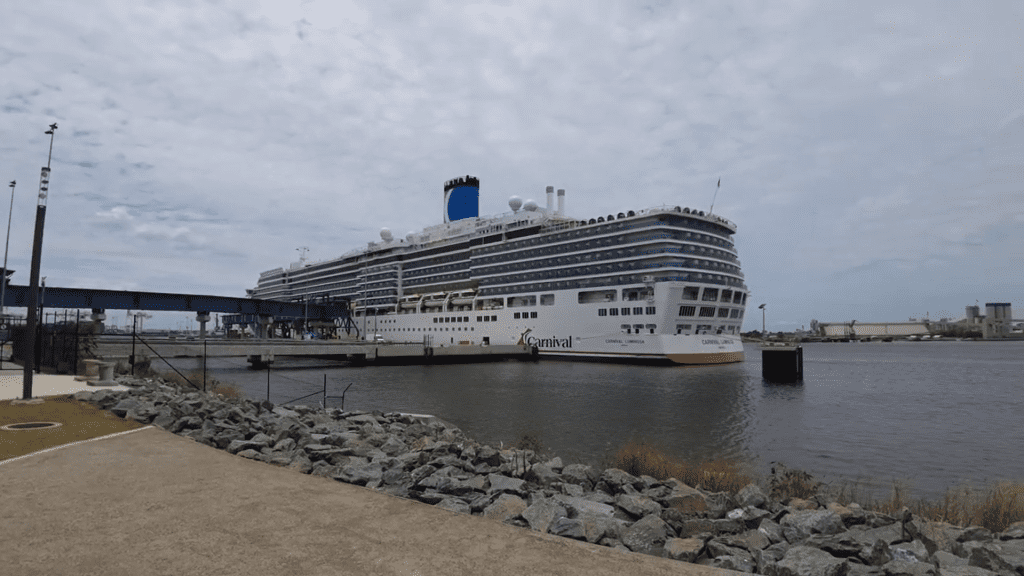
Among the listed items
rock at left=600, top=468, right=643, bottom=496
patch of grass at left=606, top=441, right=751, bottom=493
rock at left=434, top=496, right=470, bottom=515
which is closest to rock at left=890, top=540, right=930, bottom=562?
rock at left=600, top=468, right=643, bottom=496

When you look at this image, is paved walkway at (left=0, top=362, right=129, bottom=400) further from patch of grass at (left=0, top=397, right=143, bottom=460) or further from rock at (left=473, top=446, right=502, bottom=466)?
rock at (left=473, top=446, right=502, bottom=466)

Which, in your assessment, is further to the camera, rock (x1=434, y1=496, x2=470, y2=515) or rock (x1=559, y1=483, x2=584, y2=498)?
rock (x1=559, y1=483, x2=584, y2=498)

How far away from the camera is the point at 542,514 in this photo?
6641mm

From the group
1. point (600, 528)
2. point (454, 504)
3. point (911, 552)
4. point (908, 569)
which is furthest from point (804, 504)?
point (454, 504)

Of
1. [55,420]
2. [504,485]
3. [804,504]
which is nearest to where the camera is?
[504,485]

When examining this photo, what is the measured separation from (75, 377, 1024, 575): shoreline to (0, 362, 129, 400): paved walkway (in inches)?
256

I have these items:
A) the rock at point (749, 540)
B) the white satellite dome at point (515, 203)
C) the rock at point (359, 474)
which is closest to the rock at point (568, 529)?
the rock at point (749, 540)

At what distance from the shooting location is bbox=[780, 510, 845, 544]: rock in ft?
23.0

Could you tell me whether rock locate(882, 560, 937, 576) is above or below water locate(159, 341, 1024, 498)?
above

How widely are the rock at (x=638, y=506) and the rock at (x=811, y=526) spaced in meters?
1.67

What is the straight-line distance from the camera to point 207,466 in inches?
343

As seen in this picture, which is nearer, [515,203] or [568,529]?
[568,529]

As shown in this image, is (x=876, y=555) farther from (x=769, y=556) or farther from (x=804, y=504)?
(x=804, y=504)

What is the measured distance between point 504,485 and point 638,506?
197 cm
